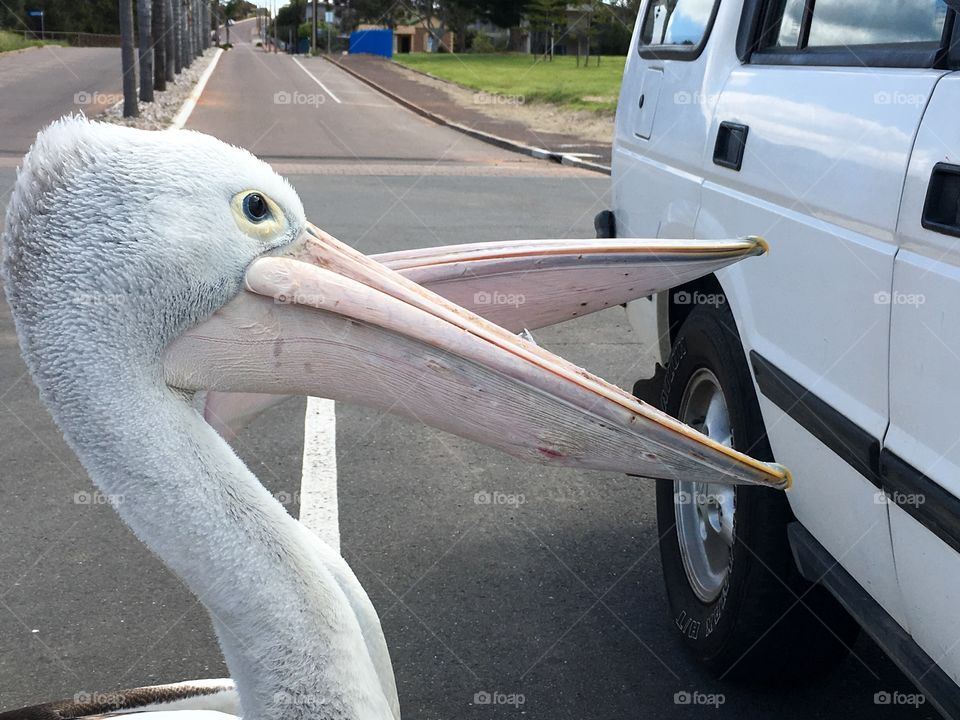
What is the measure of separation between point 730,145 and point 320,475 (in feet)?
8.16

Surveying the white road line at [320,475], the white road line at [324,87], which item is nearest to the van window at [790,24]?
the white road line at [320,475]

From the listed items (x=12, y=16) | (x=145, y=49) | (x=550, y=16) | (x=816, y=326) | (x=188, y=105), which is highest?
(x=550, y=16)

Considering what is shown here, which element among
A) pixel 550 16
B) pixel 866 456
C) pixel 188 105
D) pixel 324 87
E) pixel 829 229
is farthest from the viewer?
pixel 550 16

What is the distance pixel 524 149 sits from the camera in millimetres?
19578

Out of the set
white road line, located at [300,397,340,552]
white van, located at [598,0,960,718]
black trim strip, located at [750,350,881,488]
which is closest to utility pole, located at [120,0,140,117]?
white road line, located at [300,397,340,552]

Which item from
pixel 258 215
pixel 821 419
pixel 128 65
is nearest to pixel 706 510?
pixel 821 419

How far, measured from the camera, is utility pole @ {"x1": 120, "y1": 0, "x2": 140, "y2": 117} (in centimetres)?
1888

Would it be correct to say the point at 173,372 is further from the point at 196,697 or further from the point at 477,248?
the point at 196,697

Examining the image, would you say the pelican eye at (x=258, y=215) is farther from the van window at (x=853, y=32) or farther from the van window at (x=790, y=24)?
the van window at (x=790, y=24)

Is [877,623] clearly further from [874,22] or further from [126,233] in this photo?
[126,233]

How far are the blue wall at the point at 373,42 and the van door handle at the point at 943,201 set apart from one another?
68.1 metres

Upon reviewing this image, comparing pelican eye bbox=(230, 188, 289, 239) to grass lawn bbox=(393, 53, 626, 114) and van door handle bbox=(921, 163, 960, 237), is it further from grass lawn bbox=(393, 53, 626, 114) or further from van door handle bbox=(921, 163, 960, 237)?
grass lawn bbox=(393, 53, 626, 114)

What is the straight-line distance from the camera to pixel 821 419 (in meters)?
2.38

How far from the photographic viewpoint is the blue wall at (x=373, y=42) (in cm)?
6756
